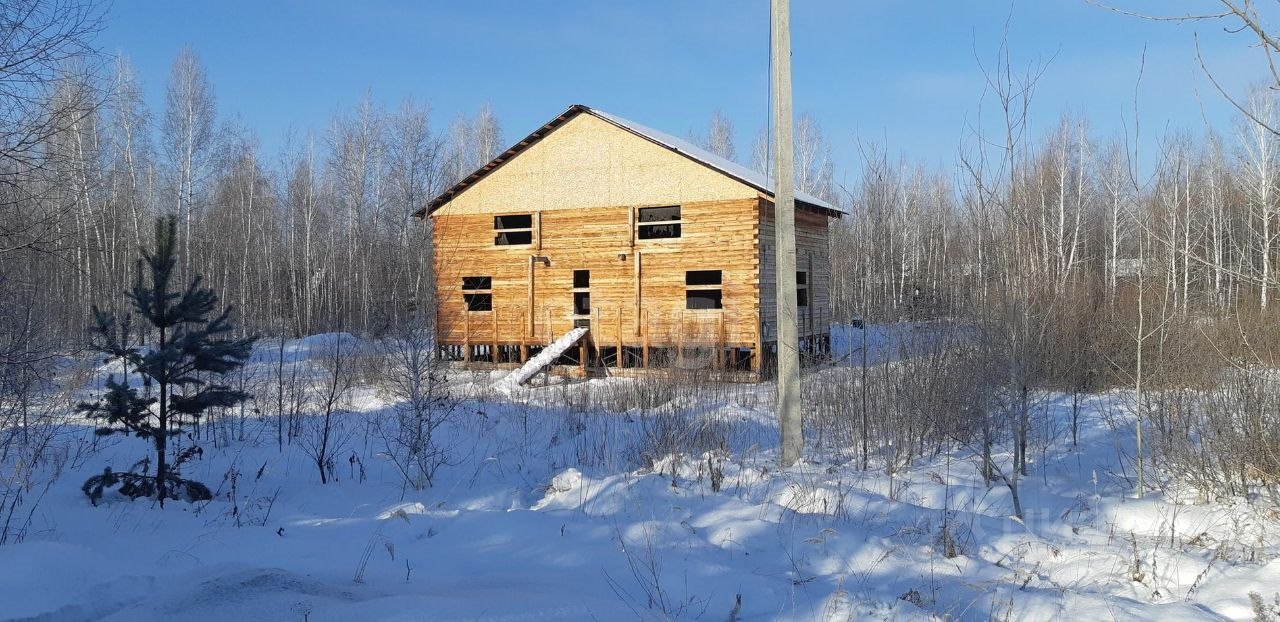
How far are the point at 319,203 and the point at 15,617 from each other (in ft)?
135

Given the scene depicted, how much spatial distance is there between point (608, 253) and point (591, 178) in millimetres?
1929

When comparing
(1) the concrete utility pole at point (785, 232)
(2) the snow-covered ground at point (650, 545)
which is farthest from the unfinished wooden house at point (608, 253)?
(1) the concrete utility pole at point (785, 232)

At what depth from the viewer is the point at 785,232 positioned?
7215 millimetres

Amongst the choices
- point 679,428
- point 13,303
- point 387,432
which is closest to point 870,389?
point 679,428

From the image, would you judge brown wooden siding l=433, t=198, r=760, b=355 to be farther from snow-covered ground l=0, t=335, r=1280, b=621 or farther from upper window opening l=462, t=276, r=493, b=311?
snow-covered ground l=0, t=335, r=1280, b=621

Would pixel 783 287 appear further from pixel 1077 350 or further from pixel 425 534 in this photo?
pixel 1077 350

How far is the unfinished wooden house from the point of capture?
17.7m

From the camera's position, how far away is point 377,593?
3.83 meters

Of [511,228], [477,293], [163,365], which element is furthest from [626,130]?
[163,365]

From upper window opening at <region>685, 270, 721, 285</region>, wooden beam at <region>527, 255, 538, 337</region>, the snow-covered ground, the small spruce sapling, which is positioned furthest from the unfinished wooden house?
the small spruce sapling

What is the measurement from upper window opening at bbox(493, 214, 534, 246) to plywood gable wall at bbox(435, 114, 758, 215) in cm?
43

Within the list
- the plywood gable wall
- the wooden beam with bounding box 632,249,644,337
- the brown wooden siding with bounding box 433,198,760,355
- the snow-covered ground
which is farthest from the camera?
the wooden beam with bounding box 632,249,644,337

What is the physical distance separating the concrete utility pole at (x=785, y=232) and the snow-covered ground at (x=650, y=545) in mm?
568

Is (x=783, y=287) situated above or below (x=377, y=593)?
above
